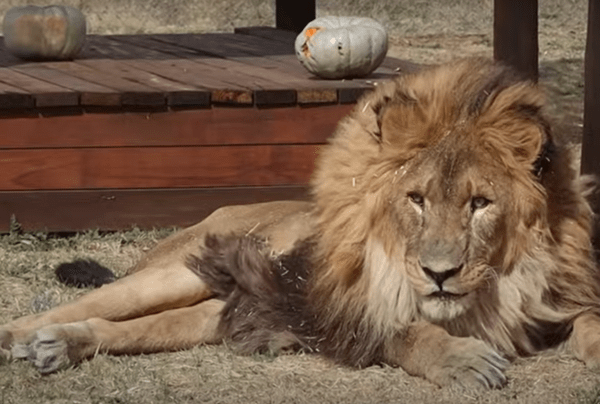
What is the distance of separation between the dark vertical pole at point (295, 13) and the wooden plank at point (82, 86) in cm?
263

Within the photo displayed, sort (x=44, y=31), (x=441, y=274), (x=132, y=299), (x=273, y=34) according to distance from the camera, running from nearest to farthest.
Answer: (x=441, y=274) → (x=132, y=299) → (x=44, y=31) → (x=273, y=34)

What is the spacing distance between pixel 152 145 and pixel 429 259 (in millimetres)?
2566

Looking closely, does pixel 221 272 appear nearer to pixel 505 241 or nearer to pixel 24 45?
pixel 505 241

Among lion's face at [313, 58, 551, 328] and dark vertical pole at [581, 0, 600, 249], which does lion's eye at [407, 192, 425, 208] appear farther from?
dark vertical pole at [581, 0, 600, 249]

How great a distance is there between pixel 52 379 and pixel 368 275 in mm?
959

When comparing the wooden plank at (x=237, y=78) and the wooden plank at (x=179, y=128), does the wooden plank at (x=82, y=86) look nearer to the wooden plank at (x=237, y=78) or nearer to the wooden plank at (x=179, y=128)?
the wooden plank at (x=179, y=128)

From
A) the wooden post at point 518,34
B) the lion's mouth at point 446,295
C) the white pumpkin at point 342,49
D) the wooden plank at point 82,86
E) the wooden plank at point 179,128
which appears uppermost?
the wooden post at point 518,34

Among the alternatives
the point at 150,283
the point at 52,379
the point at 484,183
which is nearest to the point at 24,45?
the point at 150,283

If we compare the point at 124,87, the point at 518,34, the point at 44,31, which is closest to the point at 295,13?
the point at 44,31

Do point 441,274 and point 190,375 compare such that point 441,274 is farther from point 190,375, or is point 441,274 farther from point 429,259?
point 190,375

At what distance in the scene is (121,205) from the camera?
249 inches

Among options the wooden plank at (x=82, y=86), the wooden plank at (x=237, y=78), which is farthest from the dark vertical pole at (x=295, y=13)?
the wooden plank at (x=82, y=86)

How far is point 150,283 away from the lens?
475 cm

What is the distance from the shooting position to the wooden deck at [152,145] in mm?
6188
